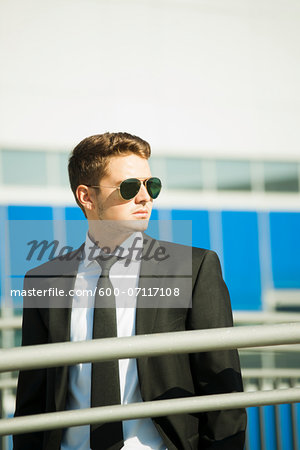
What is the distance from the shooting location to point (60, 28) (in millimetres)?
11406

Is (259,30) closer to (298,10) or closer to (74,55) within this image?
(298,10)

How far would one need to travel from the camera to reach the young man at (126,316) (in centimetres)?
197

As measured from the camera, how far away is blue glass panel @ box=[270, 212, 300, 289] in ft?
40.5

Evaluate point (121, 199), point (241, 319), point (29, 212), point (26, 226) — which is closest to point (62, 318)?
point (121, 199)

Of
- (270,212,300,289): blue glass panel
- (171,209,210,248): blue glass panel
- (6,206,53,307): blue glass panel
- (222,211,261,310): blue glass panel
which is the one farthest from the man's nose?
(270,212,300,289): blue glass panel

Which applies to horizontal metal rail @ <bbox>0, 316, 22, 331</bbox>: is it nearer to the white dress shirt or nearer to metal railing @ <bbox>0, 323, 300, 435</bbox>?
the white dress shirt

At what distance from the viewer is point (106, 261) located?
86.4 inches

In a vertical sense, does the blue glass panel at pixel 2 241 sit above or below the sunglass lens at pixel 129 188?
above

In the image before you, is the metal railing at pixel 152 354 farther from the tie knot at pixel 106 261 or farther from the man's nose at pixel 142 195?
the man's nose at pixel 142 195

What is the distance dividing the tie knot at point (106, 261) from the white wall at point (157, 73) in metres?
9.29

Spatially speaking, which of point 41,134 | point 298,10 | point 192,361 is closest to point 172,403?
point 192,361

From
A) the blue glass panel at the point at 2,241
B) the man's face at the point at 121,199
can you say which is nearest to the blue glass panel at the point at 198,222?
the blue glass panel at the point at 2,241

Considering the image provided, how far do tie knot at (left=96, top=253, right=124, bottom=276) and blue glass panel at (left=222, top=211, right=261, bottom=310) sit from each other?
9515 mm

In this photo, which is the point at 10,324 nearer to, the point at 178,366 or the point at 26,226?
the point at 178,366
